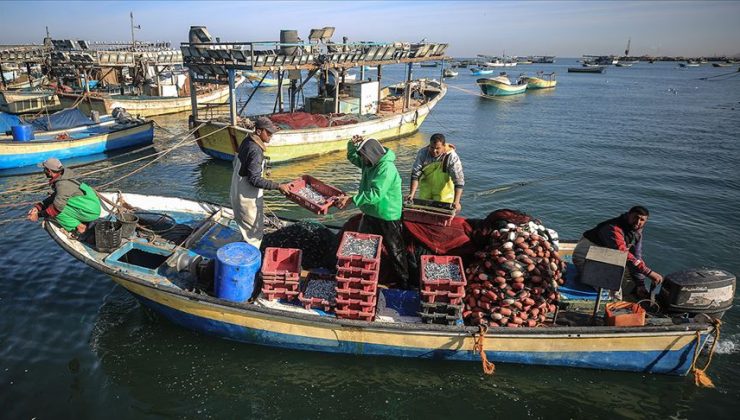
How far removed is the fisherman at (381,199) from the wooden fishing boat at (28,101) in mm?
25939

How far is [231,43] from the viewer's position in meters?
15.6

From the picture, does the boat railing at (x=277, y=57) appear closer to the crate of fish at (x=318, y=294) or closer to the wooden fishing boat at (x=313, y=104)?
the wooden fishing boat at (x=313, y=104)

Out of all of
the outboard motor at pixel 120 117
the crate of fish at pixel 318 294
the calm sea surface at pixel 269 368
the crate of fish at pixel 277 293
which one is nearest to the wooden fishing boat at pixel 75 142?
the outboard motor at pixel 120 117

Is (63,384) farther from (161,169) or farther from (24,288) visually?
(161,169)

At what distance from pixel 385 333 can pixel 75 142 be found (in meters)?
17.0

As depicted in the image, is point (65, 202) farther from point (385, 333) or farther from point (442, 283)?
point (442, 283)

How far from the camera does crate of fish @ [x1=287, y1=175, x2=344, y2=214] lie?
6.68 meters

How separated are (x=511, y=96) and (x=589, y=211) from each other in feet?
126

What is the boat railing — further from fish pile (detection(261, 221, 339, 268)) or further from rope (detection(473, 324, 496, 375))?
rope (detection(473, 324, 496, 375))

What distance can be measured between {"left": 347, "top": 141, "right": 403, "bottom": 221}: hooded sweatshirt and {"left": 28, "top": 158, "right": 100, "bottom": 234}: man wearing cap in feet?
15.1

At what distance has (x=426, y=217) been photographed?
21.6 feet

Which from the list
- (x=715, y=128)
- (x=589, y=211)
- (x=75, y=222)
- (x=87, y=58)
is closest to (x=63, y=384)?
(x=75, y=222)

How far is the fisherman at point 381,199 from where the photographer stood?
19.9 feet

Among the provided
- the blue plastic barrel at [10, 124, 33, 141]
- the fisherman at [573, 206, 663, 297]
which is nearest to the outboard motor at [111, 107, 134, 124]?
the blue plastic barrel at [10, 124, 33, 141]
